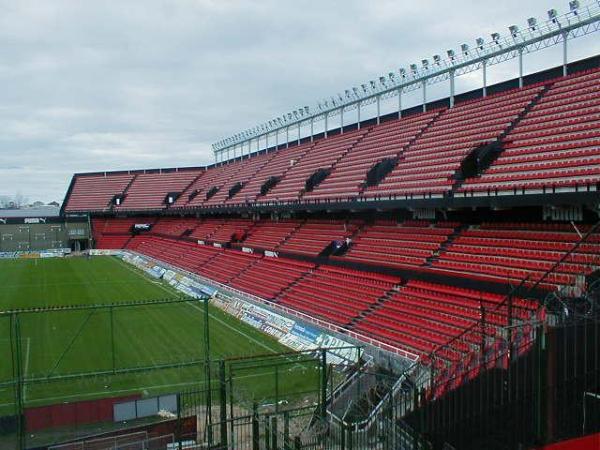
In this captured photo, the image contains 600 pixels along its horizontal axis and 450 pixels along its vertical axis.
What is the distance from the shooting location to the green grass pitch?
670 inches

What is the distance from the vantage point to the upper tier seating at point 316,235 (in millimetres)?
30812

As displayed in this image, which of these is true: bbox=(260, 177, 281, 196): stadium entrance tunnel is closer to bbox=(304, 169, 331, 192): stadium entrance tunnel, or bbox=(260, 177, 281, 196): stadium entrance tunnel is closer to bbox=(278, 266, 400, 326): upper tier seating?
bbox=(304, 169, 331, 192): stadium entrance tunnel

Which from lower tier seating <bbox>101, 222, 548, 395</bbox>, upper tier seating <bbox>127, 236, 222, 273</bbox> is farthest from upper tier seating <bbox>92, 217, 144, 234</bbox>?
lower tier seating <bbox>101, 222, 548, 395</bbox>

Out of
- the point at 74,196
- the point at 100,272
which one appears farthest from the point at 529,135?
the point at 74,196

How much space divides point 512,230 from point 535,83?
11.6 meters

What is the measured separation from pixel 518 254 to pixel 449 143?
415 inches

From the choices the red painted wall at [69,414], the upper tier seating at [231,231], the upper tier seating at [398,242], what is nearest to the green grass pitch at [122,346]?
the red painted wall at [69,414]

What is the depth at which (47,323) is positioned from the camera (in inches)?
1010

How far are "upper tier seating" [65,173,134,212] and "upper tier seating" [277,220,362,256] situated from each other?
145ft

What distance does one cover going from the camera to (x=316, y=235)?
109ft

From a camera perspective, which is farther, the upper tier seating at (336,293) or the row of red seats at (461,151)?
the upper tier seating at (336,293)

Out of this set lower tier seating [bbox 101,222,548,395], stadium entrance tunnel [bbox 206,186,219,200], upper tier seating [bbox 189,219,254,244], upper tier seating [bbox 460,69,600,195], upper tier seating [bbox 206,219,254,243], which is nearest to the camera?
lower tier seating [bbox 101,222,548,395]

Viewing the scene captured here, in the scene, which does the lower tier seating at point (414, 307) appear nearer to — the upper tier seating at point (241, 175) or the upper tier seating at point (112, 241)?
the upper tier seating at point (241, 175)

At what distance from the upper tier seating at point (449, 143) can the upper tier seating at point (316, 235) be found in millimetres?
2746
